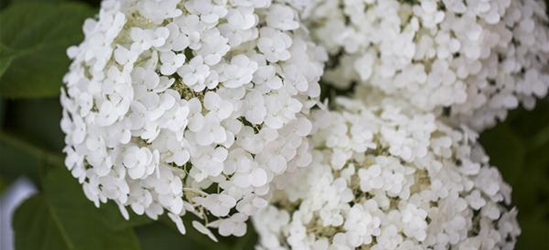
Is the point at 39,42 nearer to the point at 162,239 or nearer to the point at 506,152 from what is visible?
the point at 162,239

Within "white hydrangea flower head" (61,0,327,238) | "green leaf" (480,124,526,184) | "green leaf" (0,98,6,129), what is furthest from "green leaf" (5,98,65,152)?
"green leaf" (480,124,526,184)

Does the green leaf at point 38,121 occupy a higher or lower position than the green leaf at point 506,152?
lower

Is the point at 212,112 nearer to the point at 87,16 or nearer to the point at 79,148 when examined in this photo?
the point at 79,148

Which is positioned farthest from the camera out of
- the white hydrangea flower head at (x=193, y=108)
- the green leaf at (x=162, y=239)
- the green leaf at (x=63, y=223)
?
the green leaf at (x=162, y=239)

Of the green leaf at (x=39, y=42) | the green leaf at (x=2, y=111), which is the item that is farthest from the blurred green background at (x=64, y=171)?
the green leaf at (x=2, y=111)

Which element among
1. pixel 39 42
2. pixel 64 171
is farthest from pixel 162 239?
pixel 39 42

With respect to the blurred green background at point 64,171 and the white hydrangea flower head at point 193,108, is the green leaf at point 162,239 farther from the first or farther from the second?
the white hydrangea flower head at point 193,108

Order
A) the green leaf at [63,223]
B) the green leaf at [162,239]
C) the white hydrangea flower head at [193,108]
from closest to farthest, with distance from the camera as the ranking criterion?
the white hydrangea flower head at [193,108], the green leaf at [63,223], the green leaf at [162,239]
